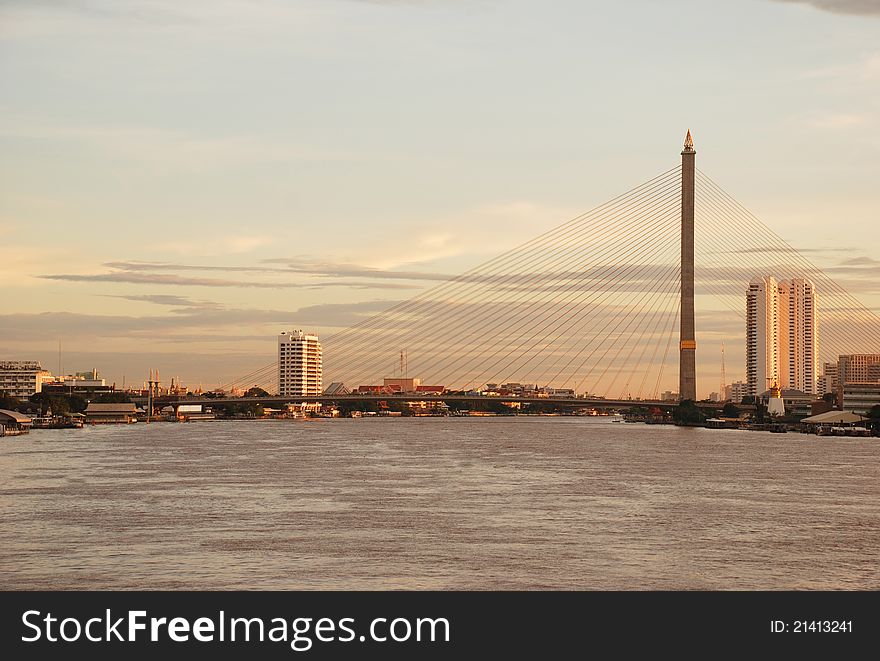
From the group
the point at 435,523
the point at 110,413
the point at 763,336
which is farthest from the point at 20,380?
the point at 435,523

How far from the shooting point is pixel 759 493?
962 inches

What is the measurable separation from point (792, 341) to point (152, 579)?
138 metres

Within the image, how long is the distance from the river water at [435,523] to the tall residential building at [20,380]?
82.7 m

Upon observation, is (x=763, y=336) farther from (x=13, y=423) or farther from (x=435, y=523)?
(x=435, y=523)

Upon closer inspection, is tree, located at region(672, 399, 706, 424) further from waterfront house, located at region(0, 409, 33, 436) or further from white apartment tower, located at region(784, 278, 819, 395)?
white apartment tower, located at region(784, 278, 819, 395)

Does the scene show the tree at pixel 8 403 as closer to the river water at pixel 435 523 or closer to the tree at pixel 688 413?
the river water at pixel 435 523

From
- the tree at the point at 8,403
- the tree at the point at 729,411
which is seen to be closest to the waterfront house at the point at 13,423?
the tree at the point at 8,403

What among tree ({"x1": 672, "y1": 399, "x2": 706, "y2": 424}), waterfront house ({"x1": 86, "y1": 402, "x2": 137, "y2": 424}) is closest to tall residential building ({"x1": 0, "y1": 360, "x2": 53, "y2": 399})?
waterfront house ({"x1": 86, "y1": 402, "x2": 137, "y2": 424})

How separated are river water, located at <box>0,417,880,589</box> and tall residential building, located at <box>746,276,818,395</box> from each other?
106 metres
